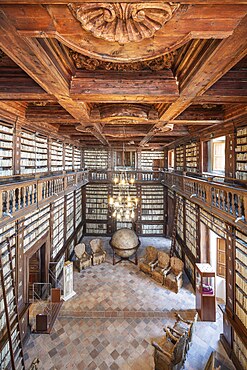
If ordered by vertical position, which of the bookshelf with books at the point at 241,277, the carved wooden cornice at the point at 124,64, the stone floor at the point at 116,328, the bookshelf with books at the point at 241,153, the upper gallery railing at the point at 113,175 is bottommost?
the stone floor at the point at 116,328

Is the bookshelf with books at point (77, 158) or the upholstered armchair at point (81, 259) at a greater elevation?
the bookshelf with books at point (77, 158)

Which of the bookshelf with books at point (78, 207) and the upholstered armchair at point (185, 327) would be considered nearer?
the upholstered armchair at point (185, 327)

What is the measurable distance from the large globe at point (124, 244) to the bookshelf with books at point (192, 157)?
3.57m

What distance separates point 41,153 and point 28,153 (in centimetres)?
76

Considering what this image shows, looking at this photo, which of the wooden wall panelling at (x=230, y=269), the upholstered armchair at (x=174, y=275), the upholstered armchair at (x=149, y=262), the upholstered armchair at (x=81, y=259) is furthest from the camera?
the upholstered armchair at (x=81, y=259)

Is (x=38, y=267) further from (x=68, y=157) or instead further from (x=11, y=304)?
(x=68, y=157)

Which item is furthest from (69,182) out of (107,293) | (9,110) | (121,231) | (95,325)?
(95,325)

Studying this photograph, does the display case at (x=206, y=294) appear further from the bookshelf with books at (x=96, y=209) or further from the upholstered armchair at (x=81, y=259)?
the bookshelf with books at (x=96, y=209)

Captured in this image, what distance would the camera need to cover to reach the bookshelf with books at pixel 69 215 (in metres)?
7.93

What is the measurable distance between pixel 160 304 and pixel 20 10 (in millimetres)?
6442

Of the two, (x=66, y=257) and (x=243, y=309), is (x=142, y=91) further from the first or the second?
(x=66, y=257)

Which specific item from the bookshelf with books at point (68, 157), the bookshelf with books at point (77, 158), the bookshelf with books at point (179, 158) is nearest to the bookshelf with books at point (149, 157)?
the bookshelf with books at point (179, 158)

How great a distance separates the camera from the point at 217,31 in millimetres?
1472

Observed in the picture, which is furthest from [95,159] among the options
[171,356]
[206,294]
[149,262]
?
[171,356]
